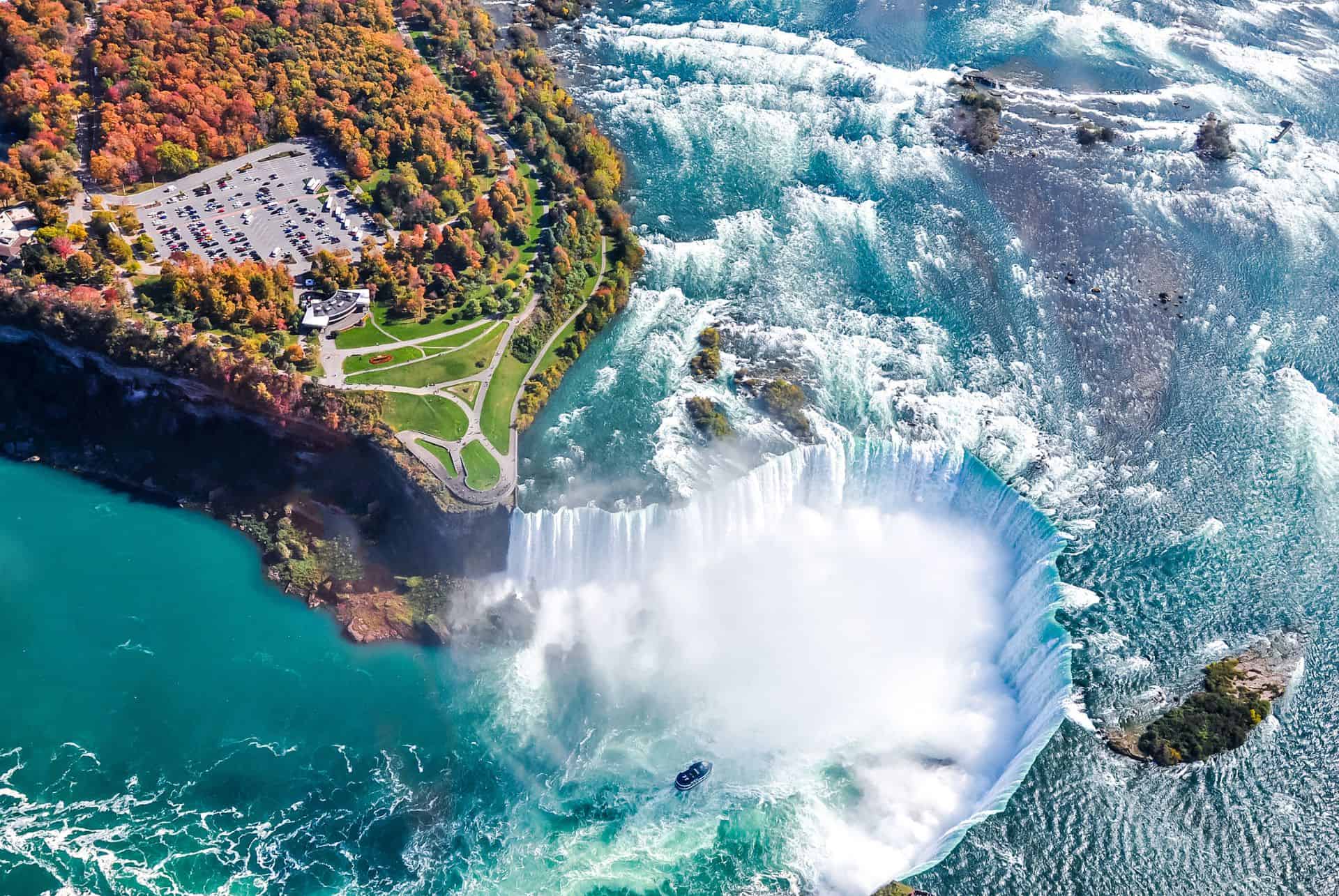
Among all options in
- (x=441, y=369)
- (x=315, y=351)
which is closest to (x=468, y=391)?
(x=441, y=369)

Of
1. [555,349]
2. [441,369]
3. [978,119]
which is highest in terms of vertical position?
[978,119]

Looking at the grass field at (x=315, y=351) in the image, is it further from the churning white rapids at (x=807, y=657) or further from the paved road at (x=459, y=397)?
the churning white rapids at (x=807, y=657)

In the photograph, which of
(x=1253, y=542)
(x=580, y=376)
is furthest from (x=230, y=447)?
(x=1253, y=542)

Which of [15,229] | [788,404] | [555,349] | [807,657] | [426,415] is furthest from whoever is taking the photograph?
[15,229]

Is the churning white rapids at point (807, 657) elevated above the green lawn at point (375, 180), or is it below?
below

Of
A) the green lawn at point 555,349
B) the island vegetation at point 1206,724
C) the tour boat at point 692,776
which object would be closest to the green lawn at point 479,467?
the green lawn at point 555,349

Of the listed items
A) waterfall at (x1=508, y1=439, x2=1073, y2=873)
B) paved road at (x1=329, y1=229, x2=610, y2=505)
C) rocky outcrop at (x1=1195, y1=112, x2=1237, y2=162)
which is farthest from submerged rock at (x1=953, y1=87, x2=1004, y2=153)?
paved road at (x1=329, y1=229, x2=610, y2=505)

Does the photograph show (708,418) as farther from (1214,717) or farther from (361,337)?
(1214,717)
